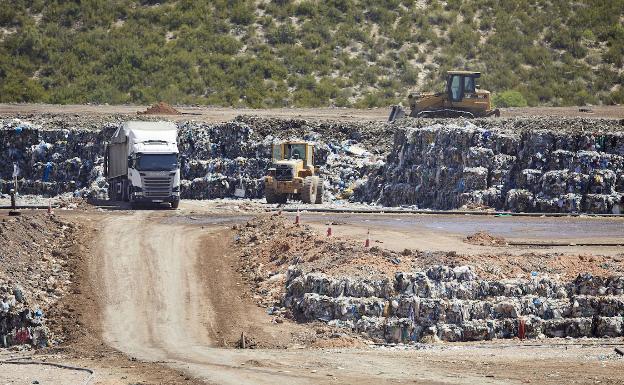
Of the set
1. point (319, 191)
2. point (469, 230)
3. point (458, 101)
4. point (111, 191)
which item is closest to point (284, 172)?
point (319, 191)

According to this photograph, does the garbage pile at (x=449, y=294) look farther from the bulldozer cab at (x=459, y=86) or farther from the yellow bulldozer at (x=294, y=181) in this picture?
the bulldozer cab at (x=459, y=86)

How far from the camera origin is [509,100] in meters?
87.0

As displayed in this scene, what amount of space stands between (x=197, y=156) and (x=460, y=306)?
30298 millimetres

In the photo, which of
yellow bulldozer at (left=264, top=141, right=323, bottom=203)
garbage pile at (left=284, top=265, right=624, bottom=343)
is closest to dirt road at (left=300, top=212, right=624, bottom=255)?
garbage pile at (left=284, top=265, right=624, bottom=343)

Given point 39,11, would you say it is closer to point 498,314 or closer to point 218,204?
point 218,204

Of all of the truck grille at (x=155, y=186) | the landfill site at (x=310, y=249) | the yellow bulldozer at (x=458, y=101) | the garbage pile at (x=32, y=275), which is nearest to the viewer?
the landfill site at (x=310, y=249)

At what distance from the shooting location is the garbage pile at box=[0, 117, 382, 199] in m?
64.0

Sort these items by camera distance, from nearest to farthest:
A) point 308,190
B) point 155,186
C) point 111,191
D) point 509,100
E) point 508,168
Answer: point 155,186
point 508,168
point 308,190
point 111,191
point 509,100

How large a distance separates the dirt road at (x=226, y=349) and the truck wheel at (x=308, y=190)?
12.2 meters

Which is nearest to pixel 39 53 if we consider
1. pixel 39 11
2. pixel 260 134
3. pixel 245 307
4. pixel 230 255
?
pixel 39 11

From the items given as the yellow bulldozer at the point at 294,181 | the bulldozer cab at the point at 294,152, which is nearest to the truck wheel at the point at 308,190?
the yellow bulldozer at the point at 294,181

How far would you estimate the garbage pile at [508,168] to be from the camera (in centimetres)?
5603

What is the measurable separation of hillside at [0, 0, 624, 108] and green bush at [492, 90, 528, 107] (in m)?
0.14

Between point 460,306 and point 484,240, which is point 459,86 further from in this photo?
point 460,306
